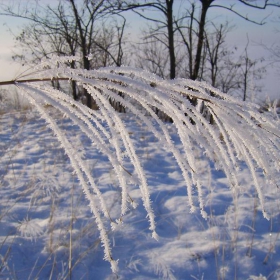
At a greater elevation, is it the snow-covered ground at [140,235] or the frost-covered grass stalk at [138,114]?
the frost-covered grass stalk at [138,114]

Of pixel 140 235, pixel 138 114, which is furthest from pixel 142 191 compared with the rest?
pixel 140 235

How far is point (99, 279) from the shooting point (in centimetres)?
219

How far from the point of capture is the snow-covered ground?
225cm

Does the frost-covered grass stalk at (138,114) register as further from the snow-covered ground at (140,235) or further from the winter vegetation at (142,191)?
the snow-covered ground at (140,235)

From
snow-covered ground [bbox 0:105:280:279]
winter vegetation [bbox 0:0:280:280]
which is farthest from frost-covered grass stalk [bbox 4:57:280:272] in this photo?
snow-covered ground [bbox 0:105:280:279]

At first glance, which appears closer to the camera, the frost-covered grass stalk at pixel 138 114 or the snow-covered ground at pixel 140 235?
the frost-covered grass stalk at pixel 138 114

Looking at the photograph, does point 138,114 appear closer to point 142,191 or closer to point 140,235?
point 142,191

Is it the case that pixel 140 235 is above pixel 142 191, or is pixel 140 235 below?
below

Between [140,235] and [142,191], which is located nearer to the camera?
[142,191]

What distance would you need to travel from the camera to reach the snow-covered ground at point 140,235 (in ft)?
7.38

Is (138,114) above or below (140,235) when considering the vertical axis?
above

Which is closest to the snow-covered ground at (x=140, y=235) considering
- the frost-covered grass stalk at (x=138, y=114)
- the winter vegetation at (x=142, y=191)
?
the winter vegetation at (x=142, y=191)

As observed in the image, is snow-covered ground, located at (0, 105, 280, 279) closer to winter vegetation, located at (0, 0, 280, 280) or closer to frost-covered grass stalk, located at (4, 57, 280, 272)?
winter vegetation, located at (0, 0, 280, 280)

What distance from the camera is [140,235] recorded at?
2678mm
